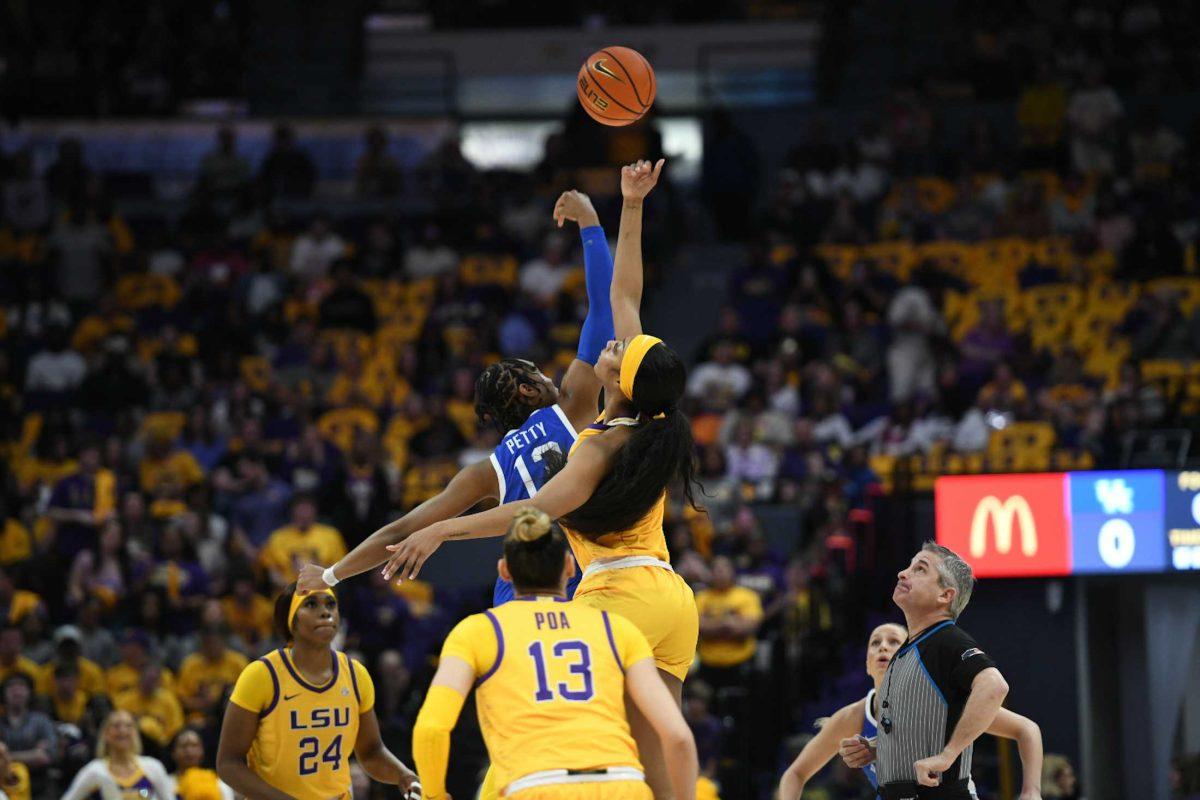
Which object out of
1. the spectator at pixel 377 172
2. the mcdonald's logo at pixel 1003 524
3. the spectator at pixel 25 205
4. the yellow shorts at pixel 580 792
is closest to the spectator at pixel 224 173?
the spectator at pixel 377 172

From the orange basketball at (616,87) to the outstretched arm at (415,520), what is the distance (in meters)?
2.26

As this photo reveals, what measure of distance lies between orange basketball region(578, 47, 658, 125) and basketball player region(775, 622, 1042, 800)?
280 cm

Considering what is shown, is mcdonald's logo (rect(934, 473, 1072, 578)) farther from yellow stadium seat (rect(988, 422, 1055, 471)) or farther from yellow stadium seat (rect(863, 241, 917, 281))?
yellow stadium seat (rect(863, 241, 917, 281))

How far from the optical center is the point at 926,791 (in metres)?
6.82

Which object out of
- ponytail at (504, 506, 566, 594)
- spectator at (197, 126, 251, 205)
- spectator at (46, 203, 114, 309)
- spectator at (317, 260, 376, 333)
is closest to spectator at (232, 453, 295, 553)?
spectator at (317, 260, 376, 333)

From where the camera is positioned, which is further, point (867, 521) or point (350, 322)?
point (350, 322)

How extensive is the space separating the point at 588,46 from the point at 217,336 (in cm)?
854

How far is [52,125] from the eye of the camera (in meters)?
25.3

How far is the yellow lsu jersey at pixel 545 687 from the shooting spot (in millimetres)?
5423

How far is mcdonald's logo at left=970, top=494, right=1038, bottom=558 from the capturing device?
1280cm

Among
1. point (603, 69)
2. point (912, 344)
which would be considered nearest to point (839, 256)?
point (912, 344)

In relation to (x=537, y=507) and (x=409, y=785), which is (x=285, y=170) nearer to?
(x=409, y=785)

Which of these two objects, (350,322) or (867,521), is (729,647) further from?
(350,322)

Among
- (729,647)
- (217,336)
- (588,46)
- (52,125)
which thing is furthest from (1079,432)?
(52,125)
